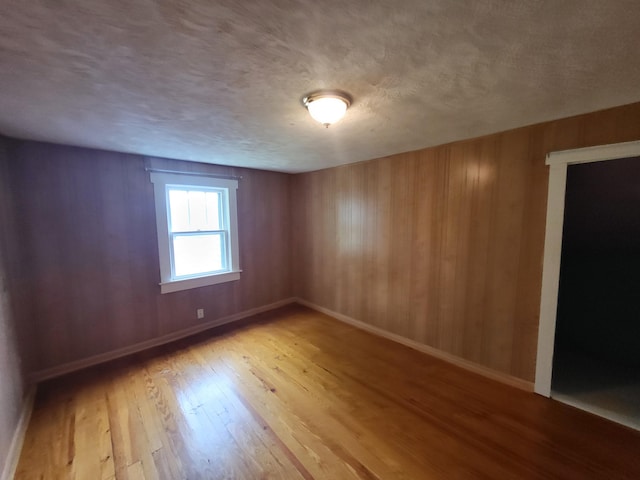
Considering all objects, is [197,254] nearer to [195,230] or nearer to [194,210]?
[195,230]

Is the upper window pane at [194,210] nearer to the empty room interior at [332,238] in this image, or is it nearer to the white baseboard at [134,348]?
the empty room interior at [332,238]

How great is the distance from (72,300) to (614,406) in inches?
193

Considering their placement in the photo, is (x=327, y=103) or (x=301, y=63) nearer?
(x=301, y=63)

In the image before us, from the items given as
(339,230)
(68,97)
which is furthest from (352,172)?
(68,97)

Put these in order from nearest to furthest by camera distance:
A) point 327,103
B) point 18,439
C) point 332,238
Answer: point 327,103, point 18,439, point 332,238

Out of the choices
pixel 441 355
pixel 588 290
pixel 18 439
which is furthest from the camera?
pixel 588 290

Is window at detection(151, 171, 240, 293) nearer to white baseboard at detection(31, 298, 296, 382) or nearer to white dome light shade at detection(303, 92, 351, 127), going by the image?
white baseboard at detection(31, 298, 296, 382)

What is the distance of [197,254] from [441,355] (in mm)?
3288

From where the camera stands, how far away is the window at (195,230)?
3.21 m

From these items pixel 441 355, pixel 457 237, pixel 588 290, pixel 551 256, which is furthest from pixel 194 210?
pixel 588 290

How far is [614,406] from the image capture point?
2037mm

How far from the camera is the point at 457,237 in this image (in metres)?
2.66

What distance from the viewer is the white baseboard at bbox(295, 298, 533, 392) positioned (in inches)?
92.0

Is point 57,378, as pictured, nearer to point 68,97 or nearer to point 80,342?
point 80,342
